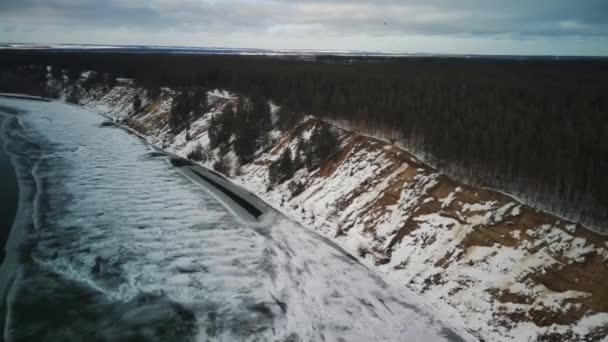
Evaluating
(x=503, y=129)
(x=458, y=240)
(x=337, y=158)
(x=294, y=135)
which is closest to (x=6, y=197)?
(x=294, y=135)

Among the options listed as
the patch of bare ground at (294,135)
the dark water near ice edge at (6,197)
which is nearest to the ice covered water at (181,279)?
the dark water near ice edge at (6,197)

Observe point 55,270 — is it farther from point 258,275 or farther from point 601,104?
point 601,104

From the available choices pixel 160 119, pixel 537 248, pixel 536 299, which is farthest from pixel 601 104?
pixel 160 119

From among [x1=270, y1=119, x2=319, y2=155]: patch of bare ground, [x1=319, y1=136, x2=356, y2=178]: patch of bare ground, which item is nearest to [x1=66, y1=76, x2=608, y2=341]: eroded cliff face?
[x1=319, y1=136, x2=356, y2=178]: patch of bare ground

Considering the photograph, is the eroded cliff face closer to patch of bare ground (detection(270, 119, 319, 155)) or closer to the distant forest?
the distant forest

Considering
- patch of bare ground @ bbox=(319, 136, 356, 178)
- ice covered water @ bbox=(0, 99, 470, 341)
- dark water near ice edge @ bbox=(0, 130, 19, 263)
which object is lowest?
ice covered water @ bbox=(0, 99, 470, 341)

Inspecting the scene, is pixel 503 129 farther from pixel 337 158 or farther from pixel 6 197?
pixel 6 197
